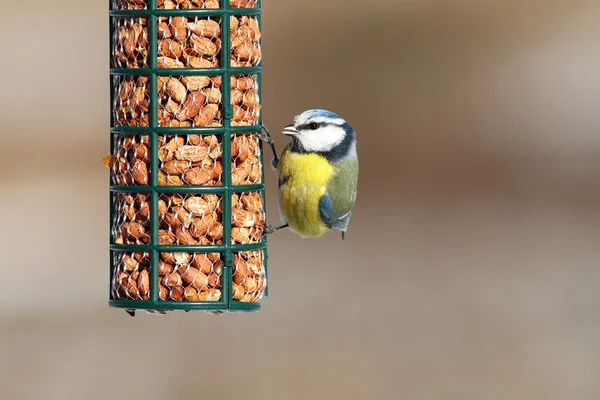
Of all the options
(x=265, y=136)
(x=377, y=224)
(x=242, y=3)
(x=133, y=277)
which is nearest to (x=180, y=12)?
(x=242, y=3)

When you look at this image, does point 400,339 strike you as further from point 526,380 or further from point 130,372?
point 130,372

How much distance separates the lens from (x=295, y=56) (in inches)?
542

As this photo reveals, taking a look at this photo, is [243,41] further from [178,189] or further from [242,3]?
[178,189]

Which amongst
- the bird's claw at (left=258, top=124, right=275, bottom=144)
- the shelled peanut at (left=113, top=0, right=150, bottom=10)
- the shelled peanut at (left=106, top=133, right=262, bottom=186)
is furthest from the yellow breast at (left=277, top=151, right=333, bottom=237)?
the shelled peanut at (left=113, top=0, right=150, bottom=10)

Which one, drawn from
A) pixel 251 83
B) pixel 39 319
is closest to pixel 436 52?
pixel 39 319

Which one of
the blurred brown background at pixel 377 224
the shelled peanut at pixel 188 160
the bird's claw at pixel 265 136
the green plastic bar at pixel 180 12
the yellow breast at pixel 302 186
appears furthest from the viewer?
the blurred brown background at pixel 377 224

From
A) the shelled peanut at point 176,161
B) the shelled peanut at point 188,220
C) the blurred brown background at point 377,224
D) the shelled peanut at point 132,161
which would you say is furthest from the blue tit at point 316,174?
the blurred brown background at point 377,224

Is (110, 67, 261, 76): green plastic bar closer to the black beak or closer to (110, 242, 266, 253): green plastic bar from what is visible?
the black beak

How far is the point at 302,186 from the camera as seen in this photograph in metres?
5.37

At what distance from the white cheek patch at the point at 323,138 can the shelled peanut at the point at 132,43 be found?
947mm

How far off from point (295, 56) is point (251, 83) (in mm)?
8943

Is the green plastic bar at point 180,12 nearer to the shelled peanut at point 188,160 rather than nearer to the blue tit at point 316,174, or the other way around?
the shelled peanut at point 188,160

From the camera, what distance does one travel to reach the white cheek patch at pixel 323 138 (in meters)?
5.25

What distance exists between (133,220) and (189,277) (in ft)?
1.17
